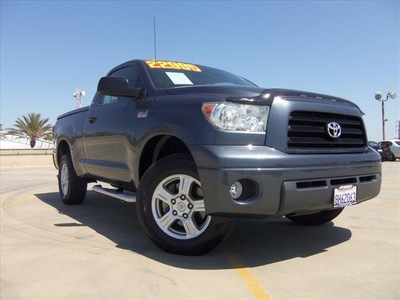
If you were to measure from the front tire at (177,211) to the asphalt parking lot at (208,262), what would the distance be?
156 millimetres

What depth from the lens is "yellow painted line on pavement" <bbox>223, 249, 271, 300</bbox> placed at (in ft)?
9.33

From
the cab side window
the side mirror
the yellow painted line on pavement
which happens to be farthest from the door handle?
the yellow painted line on pavement

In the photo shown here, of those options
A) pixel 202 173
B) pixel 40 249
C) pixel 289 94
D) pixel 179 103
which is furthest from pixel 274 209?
pixel 40 249

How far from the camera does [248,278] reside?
317 cm

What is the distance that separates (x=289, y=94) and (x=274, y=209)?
102 cm

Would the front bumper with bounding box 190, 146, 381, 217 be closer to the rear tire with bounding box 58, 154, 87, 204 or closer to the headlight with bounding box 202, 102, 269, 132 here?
the headlight with bounding box 202, 102, 269, 132

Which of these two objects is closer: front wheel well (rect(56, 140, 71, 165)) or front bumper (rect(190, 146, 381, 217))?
front bumper (rect(190, 146, 381, 217))

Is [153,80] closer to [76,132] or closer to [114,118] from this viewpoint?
[114,118]

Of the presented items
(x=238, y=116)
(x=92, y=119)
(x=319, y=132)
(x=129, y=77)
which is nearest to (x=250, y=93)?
(x=238, y=116)

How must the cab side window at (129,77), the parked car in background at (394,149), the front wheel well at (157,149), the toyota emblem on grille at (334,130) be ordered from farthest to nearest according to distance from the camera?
1. the parked car in background at (394,149)
2. the cab side window at (129,77)
3. the front wheel well at (157,149)
4. the toyota emblem on grille at (334,130)

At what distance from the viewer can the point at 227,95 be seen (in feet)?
11.5

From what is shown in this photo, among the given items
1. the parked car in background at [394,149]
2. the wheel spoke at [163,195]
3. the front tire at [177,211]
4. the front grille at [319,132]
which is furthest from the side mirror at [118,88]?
the parked car in background at [394,149]

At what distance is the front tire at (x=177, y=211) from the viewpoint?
356cm

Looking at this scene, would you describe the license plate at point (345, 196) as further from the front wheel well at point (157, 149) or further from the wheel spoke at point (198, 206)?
A: the front wheel well at point (157, 149)
